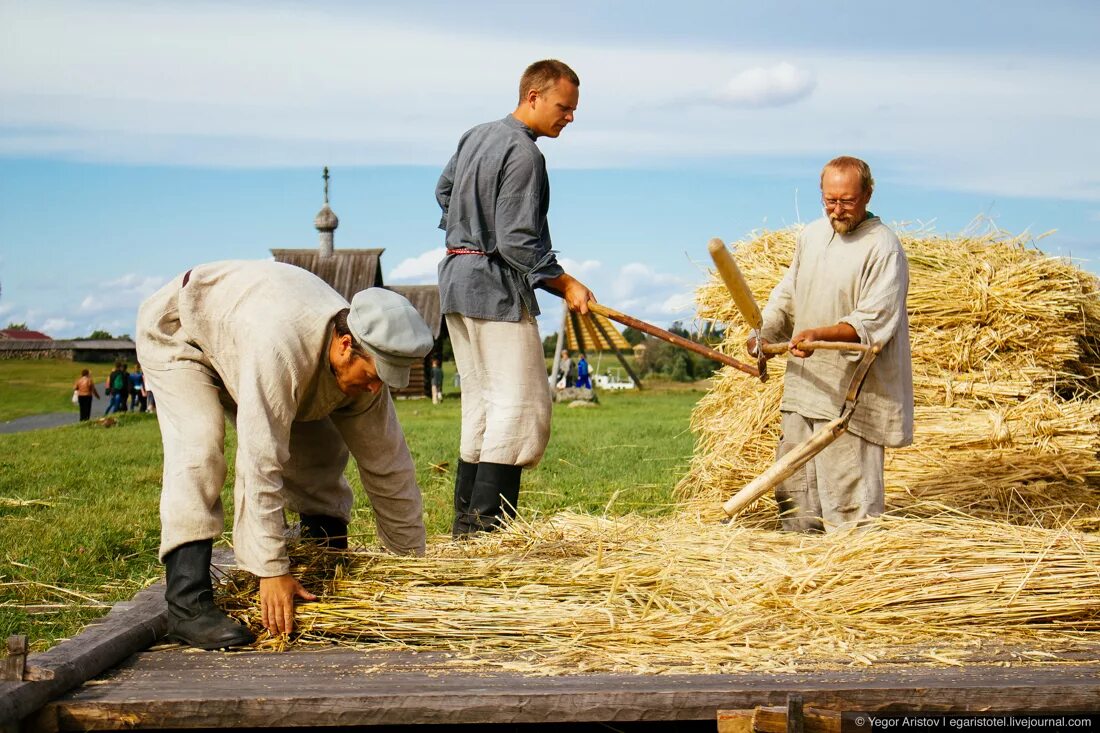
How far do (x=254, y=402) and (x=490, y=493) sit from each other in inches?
70.4

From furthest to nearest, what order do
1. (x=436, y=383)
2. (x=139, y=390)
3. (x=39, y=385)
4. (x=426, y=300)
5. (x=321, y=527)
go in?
(x=39, y=385)
(x=426, y=300)
(x=436, y=383)
(x=139, y=390)
(x=321, y=527)

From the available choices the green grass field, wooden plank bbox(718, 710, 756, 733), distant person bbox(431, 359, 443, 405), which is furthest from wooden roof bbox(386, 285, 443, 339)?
wooden plank bbox(718, 710, 756, 733)

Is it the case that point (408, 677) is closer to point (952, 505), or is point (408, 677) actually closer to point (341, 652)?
point (341, 652)

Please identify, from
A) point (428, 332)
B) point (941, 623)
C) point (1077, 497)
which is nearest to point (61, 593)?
point (428, 332)

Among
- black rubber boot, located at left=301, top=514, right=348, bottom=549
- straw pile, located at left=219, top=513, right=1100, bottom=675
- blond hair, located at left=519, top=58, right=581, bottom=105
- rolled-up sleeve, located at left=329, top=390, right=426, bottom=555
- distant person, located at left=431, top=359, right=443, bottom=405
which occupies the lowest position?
distant person, located at left=431, top=359, right=443, bottom=405

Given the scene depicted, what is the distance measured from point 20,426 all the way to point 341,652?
19850 millimetres

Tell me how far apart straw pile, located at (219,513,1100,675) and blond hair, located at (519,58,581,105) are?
6.73 feet

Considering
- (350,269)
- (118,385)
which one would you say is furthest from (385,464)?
(350,269)

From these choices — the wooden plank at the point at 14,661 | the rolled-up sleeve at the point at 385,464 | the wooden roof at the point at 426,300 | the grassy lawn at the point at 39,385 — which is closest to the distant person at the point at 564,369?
the wooden roof at the point at 426,300

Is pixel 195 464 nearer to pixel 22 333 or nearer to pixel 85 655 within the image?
pixel 85 655

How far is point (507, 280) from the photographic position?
4984mm

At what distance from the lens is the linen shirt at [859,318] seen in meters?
4.73

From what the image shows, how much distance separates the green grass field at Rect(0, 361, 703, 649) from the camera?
4.74 m

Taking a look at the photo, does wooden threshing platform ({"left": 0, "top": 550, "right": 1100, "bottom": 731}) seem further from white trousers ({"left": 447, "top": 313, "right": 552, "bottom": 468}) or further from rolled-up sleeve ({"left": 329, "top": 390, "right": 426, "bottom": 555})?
white trousers ({"left": 447, "top": 313, "right": 552, "bottom": 468})
